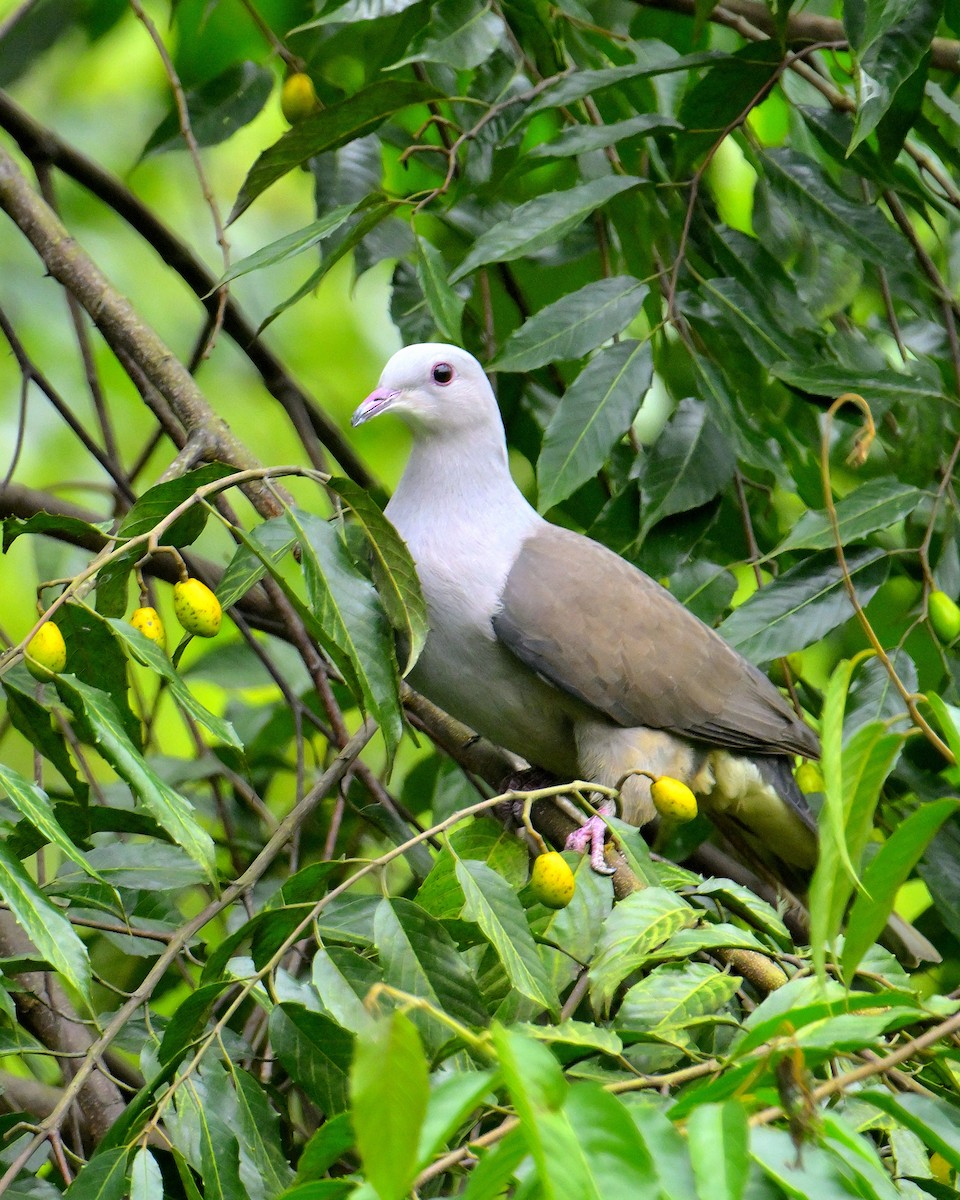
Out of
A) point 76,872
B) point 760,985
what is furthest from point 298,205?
point 760,985

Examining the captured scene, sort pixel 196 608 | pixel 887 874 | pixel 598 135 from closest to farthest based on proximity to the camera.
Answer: pixel 887 874 → pixel 196 608 → pixel 598 135

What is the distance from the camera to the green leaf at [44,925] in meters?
1.13

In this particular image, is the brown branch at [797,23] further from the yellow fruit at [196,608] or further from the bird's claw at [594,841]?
the yellow fruit at [196,608]

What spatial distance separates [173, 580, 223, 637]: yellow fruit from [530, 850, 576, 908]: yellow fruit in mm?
441

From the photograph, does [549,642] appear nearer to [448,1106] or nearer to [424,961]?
[424,961]

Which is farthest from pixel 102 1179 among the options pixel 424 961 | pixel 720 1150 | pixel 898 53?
pixel 898 53

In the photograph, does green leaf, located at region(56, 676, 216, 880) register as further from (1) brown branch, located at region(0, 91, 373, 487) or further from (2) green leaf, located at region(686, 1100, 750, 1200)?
(1) brown branch, located at region(0, 91, 373, 487)

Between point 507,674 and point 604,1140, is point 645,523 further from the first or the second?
point 604,1140

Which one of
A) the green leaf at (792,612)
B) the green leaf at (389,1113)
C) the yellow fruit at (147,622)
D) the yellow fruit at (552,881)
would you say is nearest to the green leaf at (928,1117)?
the green leaf at (389,1113)

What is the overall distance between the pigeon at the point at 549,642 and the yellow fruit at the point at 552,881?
0.95 metres

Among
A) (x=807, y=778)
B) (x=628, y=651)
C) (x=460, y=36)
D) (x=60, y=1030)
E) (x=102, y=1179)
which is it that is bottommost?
(x=807, y=778)

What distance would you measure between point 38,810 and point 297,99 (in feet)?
6.44

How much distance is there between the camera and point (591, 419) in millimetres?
2303

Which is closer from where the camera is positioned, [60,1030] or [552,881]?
[552,881]
